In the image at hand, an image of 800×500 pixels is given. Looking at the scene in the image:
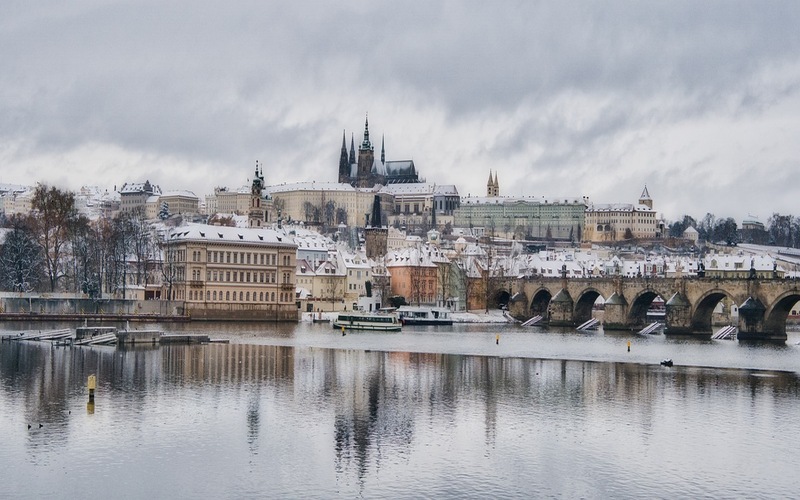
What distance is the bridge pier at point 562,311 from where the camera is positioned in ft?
405

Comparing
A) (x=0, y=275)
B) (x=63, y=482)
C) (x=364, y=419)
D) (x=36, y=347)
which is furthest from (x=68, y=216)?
(x=63, y=482)

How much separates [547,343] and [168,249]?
147ft

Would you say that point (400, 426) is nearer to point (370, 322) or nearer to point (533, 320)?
point (370, 322)

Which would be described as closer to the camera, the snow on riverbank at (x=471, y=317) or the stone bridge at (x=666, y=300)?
the stone bridge at (x=666, y=300)

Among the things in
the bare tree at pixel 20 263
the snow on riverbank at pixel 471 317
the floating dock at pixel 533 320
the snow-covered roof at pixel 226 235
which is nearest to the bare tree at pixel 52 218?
the bare tree at pixel 20 263

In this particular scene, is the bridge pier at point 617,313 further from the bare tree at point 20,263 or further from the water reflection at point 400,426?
the water reflection at point 400,426

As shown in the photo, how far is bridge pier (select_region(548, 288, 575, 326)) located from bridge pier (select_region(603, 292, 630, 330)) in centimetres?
791

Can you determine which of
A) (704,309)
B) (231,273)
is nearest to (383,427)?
(231,273)

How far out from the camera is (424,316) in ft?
391

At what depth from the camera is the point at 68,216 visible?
115812 mm

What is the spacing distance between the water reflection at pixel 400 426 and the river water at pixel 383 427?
10cm

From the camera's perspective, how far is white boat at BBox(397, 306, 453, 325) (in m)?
116

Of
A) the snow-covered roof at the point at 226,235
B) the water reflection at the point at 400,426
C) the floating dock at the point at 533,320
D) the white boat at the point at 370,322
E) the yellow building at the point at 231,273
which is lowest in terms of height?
the water reflection at the point at 400,426

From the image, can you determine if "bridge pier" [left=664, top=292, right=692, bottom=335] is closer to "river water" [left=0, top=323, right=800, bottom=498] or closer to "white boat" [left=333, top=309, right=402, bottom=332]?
"white boat" [left=333, top=309, right=402, bottom=332]
